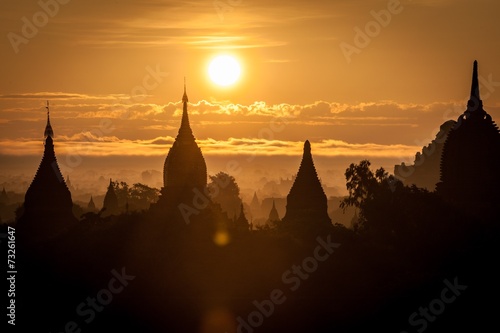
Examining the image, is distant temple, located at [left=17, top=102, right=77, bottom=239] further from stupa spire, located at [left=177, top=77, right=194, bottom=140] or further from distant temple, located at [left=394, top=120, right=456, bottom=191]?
distant temple, located at [left=394, top=120, right=456, bottom=191]

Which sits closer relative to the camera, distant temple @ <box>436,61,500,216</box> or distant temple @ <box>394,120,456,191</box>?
distant temple @ <box>436,61,500,216</box>

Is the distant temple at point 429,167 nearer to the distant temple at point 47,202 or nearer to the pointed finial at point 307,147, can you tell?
the pointed finial at point 307,147

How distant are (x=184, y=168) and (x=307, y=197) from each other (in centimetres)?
1019

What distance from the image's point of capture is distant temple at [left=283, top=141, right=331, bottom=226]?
346 ft

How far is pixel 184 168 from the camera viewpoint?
101 metres

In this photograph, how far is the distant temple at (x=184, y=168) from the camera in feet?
325

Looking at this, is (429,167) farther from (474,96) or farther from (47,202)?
(47,202)

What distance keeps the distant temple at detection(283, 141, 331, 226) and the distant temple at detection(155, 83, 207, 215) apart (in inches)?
268

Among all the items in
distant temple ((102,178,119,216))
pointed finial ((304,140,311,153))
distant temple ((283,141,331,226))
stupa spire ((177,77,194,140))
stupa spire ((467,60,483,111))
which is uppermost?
stupa spire ((467,60,483,111))

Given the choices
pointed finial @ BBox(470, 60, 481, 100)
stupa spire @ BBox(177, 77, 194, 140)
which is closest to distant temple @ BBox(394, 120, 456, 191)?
pointed finial @ BBox(470, 60, 481, 100)

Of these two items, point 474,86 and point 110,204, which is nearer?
point 474,86

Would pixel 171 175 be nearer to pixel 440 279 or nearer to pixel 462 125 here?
pixel 462 125

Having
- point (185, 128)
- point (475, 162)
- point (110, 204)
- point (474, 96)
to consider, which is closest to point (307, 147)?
point (185, 128)

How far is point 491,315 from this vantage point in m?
72.2
